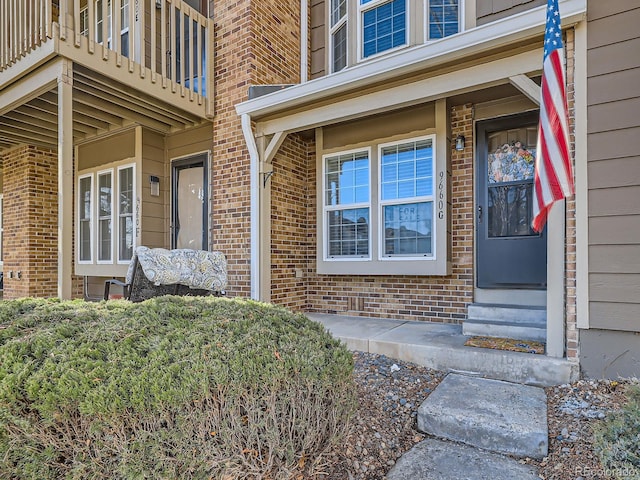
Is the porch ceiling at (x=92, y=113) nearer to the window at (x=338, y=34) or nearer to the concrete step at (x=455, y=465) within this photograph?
the window at (x=338, y=34)

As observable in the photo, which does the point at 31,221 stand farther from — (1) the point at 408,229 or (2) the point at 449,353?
(2) the point at 449,353

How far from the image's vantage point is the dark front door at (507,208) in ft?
13.6

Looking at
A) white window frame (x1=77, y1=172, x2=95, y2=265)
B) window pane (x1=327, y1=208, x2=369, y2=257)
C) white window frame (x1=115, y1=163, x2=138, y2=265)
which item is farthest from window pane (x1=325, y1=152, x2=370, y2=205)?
white window frame (x1=77, y1=172, x2=95, y2=265)

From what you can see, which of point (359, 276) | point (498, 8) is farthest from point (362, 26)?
point (359, 276)

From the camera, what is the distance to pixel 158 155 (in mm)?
5984

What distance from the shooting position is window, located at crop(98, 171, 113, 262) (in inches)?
246

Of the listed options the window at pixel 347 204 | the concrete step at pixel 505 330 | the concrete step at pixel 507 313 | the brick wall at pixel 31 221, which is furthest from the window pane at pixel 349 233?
the brick wall at pixel 31 221

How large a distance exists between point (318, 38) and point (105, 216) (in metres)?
4.31

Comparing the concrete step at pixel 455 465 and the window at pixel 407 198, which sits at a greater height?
the window at pixel 407 198

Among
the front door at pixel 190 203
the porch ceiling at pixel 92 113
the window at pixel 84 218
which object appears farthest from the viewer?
the window at pixel 84 218

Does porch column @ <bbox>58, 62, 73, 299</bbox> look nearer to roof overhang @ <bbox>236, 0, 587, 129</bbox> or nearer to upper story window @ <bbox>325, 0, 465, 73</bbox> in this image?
roof overhang @ <bbox>236, 0, 587, 129</bbox>

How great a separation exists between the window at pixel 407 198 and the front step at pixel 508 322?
85cm

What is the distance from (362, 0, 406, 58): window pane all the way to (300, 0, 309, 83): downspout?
3.65ft

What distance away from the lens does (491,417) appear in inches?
96.6
